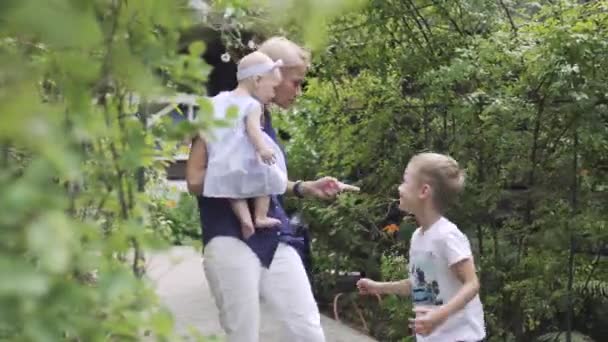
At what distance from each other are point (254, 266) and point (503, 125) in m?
2.08

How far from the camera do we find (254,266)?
383 cm

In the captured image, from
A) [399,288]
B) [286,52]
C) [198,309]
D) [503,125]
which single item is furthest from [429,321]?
[198,309]

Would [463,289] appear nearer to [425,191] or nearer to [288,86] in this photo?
[425,191]

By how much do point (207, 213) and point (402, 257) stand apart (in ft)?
9.28

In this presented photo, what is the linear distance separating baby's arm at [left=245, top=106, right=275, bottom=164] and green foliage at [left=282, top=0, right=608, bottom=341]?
5.89 ft

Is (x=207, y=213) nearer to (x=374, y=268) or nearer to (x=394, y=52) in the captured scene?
(x=394, y=52)

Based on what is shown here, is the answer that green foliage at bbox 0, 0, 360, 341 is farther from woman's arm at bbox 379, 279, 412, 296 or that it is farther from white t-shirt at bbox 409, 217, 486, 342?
woman's arm at bbox 379, 279, 412, 296

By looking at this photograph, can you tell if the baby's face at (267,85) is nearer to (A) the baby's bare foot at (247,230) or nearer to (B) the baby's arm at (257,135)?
(B) the baby's arm at (257,135)

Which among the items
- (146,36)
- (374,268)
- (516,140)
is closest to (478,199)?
(516,140)

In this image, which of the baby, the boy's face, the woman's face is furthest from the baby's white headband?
the boy's face

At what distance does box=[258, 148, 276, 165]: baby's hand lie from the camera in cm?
378

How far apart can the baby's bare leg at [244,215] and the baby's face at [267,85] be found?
41cm

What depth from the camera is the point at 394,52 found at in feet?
20.9

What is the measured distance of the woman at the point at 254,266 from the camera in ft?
12.5
